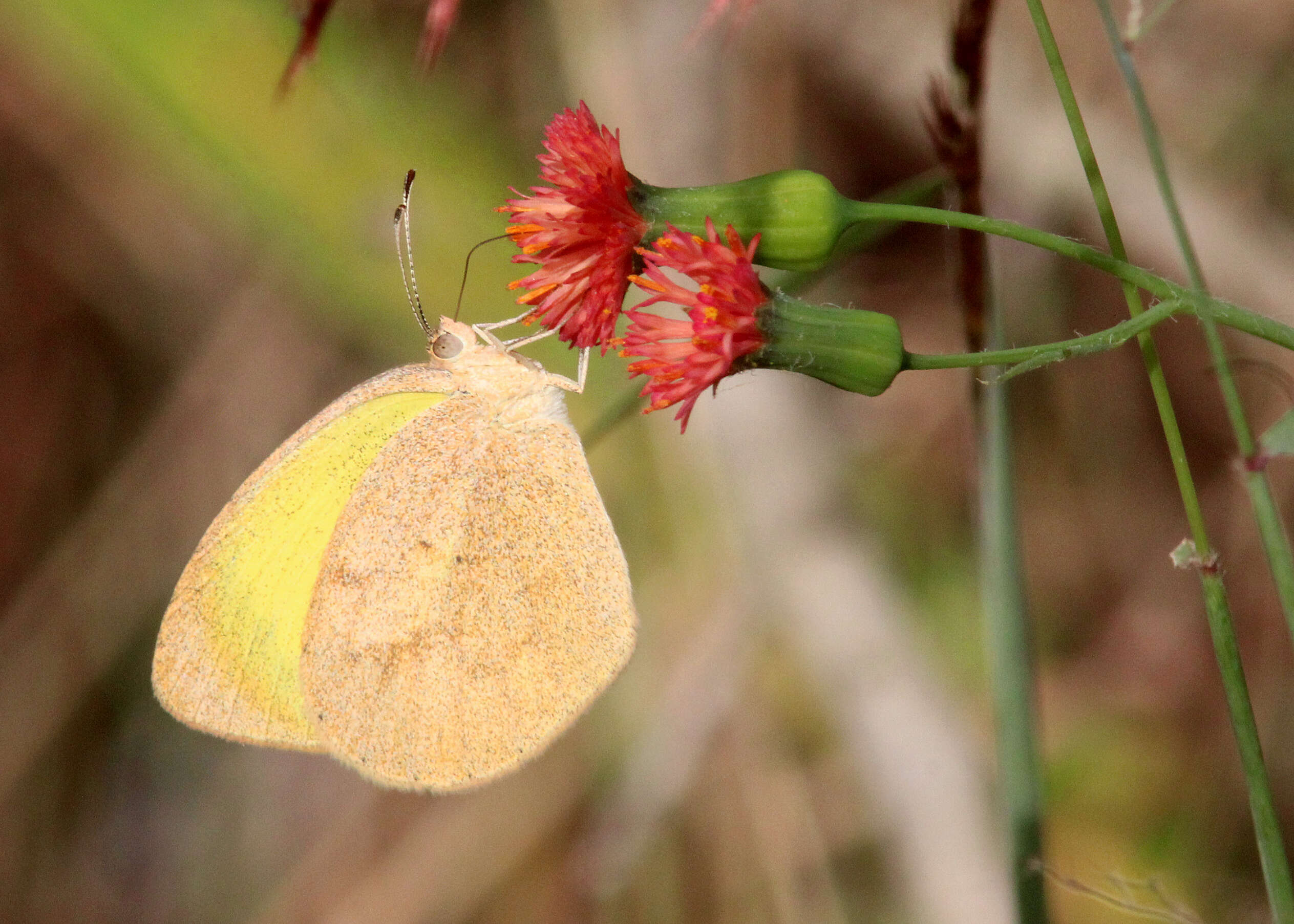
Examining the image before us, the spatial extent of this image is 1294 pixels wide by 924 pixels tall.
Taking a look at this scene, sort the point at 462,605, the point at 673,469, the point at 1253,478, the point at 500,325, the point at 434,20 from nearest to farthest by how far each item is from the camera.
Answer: the point at 1253,478 < the point at 434,20 < the point at 500,325 < the point at 462,605 < the point at 673,469

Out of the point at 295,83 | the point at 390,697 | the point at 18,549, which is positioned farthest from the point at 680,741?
the point at 18,549

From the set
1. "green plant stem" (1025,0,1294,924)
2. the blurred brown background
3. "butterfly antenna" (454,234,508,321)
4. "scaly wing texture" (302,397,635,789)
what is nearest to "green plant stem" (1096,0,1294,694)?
"green plant stem" (1025,0,1294,924)

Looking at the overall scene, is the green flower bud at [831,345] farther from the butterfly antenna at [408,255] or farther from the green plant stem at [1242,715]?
the butterfly antenna at [408,255]

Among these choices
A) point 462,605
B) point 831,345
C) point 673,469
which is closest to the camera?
point 831,345

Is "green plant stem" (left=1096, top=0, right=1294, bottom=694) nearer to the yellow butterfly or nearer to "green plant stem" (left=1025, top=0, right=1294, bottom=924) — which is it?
"green plant stem" (left=1025, top=0, right=1294, bottom=924)

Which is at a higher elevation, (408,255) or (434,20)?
(434,20)

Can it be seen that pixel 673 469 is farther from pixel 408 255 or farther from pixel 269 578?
pixel 269 578

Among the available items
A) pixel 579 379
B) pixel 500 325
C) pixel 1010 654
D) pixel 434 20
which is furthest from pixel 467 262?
pixel 1010 654

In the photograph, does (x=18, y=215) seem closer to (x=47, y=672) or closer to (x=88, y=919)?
(x=47, y=672)
